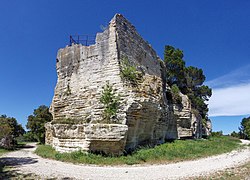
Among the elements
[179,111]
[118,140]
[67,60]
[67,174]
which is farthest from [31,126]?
[67,174]

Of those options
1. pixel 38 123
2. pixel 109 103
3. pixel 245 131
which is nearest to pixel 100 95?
pixel 109 103

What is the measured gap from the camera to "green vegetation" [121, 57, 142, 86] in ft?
47.0

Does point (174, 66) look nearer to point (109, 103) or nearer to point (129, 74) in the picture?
point (129, 74)

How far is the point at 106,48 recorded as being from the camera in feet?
50.3

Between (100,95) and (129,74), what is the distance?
2488mm

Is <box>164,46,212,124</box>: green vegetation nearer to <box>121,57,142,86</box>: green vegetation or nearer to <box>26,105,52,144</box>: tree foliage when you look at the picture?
<box>121,57,142,86</box>: green vegetation

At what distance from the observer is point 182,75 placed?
111ft

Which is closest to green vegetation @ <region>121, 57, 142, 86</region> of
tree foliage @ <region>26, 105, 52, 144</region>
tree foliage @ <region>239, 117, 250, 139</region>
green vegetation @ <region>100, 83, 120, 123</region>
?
green vegetation @ <region>100, 83, 120, 123</region>

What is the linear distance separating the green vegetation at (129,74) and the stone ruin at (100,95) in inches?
10.1

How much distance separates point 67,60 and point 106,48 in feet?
13.7

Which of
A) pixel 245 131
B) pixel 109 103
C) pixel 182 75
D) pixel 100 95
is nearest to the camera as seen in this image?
pixel 109 103

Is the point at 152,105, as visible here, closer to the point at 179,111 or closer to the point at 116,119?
the point at 116,119

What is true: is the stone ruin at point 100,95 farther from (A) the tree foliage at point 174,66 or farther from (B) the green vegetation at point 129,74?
(A) the tree foliage at point 174,66

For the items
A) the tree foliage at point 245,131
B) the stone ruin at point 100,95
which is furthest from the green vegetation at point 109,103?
the tree foliage at point 245,131
